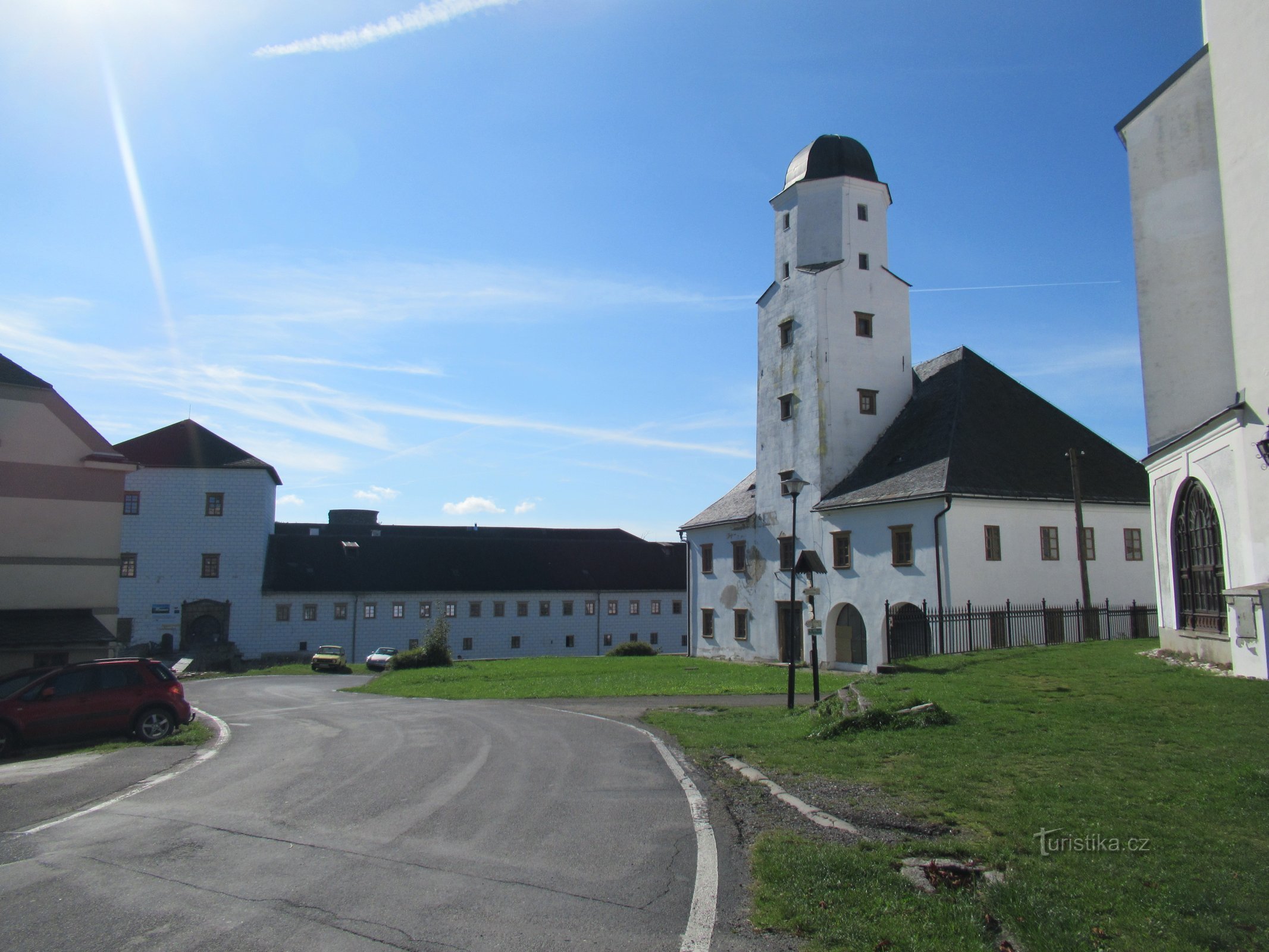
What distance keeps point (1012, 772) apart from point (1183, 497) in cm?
1062

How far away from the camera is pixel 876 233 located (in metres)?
39.2

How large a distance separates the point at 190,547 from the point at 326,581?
8.83 metres

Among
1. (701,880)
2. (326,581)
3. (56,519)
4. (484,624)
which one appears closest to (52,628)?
(56,519)

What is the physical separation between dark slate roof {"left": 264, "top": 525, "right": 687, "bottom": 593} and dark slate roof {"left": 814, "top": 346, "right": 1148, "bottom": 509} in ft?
91.5

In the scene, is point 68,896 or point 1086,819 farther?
point 1086,819

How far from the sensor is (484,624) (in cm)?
6306

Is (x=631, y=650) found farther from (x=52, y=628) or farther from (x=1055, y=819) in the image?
(x=1055, y=819)

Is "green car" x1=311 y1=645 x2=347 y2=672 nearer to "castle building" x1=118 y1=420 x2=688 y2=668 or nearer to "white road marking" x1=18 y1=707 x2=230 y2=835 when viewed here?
"castle building" x1=118 y1=420 x2=688 y2=668

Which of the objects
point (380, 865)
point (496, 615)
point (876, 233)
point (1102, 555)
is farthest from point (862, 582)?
point (496, 615)

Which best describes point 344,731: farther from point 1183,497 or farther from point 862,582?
point 862,582

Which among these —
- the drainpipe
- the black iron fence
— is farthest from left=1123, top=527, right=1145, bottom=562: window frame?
the drainpipe

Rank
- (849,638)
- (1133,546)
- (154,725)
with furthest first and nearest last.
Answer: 1. (849,638)
2. (1133,546)
3. (154,725)

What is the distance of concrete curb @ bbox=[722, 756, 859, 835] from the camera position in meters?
7.41

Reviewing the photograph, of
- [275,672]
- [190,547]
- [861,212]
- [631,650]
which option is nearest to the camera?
[861,212]
